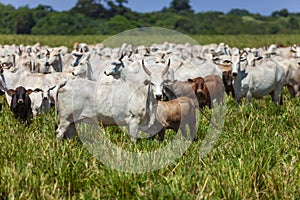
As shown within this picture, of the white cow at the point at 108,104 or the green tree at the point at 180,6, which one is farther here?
the green tree at the point at 180,6

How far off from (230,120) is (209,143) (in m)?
1.91

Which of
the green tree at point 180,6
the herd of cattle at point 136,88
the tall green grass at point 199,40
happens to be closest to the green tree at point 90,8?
the green tree at point 180,6

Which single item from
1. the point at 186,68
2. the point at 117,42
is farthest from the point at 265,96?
the point at 117,42

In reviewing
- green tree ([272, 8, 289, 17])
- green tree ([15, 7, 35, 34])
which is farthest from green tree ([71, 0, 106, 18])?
green tree ([272, 8, 289, 17])

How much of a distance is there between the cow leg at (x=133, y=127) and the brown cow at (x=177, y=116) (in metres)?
0.40

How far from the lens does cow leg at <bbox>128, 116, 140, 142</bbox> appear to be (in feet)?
25.8

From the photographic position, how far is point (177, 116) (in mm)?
8336

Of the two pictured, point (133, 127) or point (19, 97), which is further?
point (19, 97)

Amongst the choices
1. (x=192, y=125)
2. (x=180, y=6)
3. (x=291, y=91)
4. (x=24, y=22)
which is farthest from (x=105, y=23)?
(x=192, y=125)

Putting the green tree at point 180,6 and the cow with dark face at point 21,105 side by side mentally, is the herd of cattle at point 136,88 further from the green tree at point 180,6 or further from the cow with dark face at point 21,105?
the green tree at point 180,6

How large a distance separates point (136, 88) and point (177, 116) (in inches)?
32.6

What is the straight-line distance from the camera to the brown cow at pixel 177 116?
8.20m

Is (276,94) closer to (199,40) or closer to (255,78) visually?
(255,78)

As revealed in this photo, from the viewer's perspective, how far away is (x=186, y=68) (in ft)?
41.9
